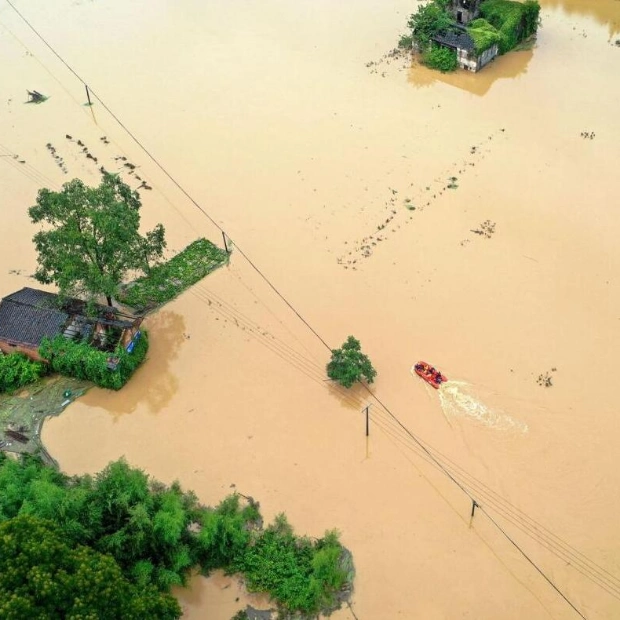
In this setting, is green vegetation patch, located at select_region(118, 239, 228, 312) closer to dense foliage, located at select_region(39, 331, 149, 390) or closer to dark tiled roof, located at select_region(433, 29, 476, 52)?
dense foliage, located at select_region(39, 331, 149, 390)


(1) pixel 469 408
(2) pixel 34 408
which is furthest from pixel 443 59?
(2) pixel 34 408

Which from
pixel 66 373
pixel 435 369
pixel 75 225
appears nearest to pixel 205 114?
pixel 75 225

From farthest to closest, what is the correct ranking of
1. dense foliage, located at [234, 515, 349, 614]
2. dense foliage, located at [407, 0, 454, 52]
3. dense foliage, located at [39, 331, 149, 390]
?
dense foliage, located at [407, 0, 454, 52]
dense foliage, located at [39, 331, 149, 390]
dense foliage, located at [234, 515, 349, 614]

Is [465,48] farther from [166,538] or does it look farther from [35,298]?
[166,538]

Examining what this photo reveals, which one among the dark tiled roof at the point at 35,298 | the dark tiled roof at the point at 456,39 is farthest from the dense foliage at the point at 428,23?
the dark tiled roof at the point at 35,298

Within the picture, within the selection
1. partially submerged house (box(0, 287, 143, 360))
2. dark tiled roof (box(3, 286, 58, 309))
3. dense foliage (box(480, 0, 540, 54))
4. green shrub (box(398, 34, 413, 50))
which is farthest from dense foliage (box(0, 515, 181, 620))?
dense foliage (box(480, 0, 540, 54))

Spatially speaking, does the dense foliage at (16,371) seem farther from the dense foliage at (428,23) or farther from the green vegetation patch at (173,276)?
the dense foliage at (428,23)

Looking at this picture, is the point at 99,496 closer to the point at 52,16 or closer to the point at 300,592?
the point at 300,592
